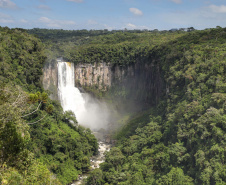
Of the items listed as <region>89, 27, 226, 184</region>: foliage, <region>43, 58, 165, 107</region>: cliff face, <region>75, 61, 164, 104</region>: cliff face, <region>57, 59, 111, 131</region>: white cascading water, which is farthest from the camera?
<region>75, 61, 164, 104</region>: cliff face

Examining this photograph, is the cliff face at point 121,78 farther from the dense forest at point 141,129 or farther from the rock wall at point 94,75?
the dense forest at point 141,129

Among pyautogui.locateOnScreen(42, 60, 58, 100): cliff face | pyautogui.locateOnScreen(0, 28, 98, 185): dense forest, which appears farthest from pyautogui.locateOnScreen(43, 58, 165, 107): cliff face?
pyautogui.locateOnScreen(0, 28, 98, 185): dense forest

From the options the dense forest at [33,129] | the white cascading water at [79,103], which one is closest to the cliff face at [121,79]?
the white cascading water at [79,103]

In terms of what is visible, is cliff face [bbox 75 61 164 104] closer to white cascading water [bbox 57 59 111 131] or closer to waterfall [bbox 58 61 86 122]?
waterfall [bbox 58 61 86 122]

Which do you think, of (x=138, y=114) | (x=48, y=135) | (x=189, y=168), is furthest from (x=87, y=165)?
(x=138, y=114)

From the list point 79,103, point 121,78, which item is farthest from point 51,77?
point 121,78
